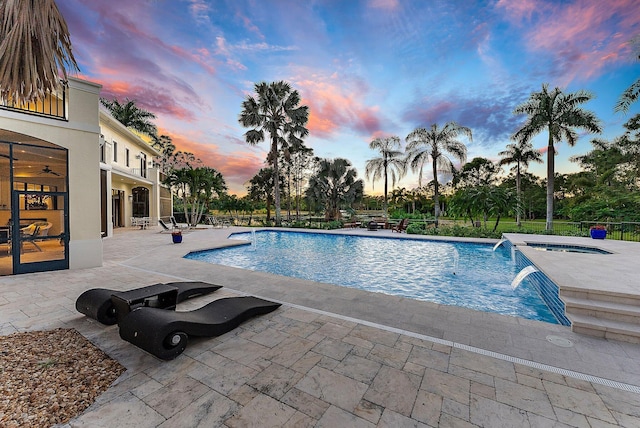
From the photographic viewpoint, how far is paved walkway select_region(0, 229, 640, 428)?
6.61 ft

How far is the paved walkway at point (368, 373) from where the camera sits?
2.02m

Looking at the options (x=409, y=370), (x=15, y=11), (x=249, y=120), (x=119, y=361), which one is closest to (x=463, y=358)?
(x=409, y=370)

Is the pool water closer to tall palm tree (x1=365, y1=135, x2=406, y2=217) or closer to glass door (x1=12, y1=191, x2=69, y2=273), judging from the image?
glass door (x1=12, y1=191, x2=69, y2=273)

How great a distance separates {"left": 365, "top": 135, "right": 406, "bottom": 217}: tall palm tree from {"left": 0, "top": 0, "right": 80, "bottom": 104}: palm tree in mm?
19322

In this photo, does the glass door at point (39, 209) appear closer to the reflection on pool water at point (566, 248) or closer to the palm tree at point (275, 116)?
the palm tree at point (275, 116)

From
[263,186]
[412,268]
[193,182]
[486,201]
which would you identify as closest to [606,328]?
[412,268]

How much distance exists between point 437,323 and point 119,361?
155 inches

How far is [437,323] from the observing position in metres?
3.75

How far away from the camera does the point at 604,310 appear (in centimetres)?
372

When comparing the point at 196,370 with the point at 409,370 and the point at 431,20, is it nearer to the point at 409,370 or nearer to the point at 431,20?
the point at 409,370

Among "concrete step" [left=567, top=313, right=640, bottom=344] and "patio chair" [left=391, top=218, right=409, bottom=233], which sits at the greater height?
"patio chair" [left=391, top=218, right=409, bottom=233]

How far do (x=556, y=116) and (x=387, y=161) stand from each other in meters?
10.1

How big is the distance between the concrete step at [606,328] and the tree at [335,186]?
18882 millimetres

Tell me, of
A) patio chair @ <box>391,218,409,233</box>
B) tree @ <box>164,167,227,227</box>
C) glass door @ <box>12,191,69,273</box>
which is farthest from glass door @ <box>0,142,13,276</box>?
patio chair @ <box>391,218,409,233</box>
